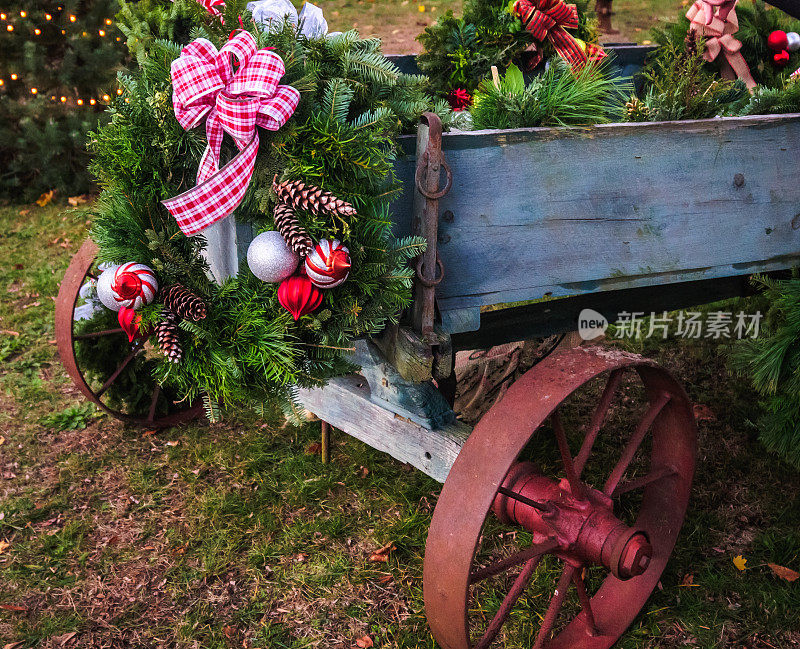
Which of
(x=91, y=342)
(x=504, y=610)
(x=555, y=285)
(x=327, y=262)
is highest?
(x=327, y=262)

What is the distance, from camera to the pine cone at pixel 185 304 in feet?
5.36

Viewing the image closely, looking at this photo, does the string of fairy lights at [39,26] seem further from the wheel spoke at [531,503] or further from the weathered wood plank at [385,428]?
the wheel spoke at [531,503]

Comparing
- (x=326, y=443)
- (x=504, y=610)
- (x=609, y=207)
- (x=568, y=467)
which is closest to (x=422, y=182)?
(x=609, y=207)

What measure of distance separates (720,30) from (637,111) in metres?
1.20

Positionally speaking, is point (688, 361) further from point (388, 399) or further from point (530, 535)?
point (388, 399)

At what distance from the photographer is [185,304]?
5.37 feet

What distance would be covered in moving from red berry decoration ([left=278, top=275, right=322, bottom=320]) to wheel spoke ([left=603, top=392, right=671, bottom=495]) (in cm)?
98

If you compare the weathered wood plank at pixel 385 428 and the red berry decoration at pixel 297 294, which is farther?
the weathered wood plank at pixel 385 428

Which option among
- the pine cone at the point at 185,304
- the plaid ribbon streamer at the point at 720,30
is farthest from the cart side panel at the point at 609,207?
the plaid ribbon streamer at the point at 720,30

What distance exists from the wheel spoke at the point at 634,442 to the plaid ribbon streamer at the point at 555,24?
59.3 inches

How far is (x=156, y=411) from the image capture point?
300cm

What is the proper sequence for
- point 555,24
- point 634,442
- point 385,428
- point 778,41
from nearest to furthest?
point 634,442
point 385,428
point 555,24
point 778,41

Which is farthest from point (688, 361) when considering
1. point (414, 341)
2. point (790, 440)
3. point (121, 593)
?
point (121, 593)

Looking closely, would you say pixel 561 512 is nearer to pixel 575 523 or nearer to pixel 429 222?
pixel 575 523
